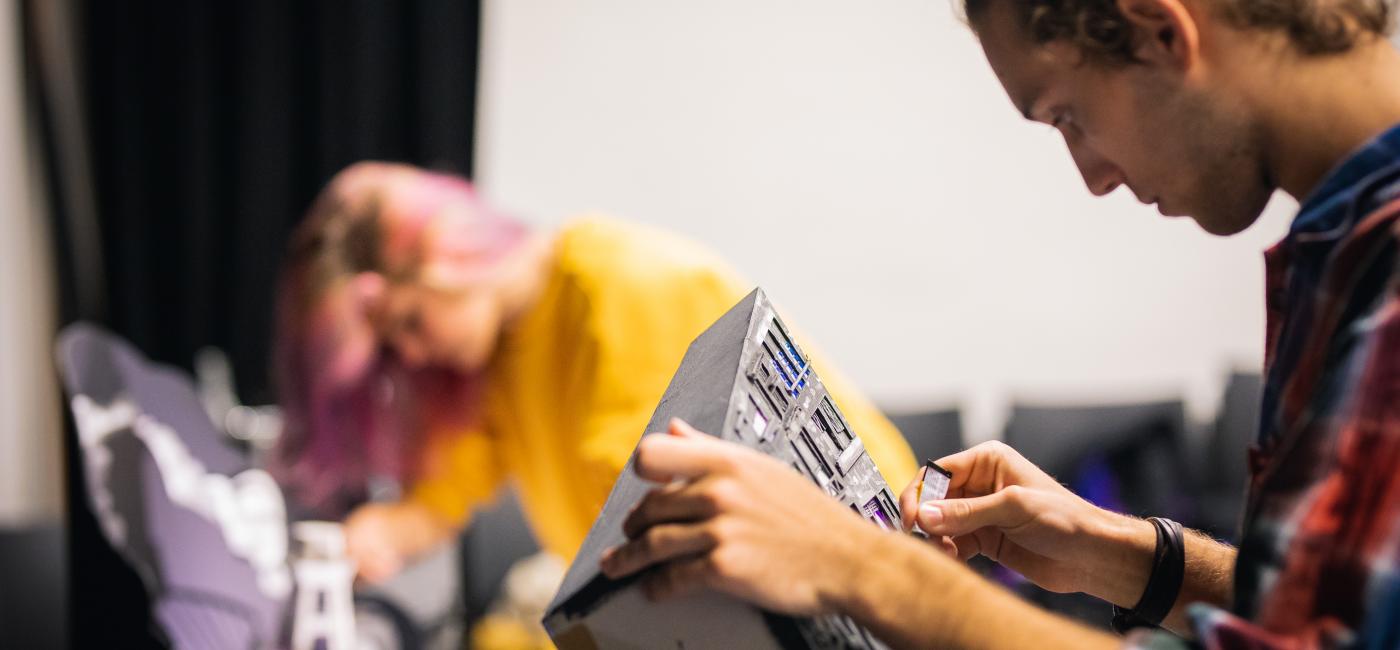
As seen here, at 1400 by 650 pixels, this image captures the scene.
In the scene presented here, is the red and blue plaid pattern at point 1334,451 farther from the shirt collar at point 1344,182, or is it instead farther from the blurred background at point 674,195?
the blurred background at point 674,195

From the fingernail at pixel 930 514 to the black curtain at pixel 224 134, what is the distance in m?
2.41

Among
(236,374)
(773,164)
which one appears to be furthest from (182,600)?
(773,164)

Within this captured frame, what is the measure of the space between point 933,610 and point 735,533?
0.38 ft

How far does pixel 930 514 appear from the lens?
785 mm

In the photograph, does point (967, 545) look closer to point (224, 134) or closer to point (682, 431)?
point (682, 431)

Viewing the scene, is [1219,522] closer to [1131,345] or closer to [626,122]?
[1131,345]

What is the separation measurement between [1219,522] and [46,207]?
3.12 m

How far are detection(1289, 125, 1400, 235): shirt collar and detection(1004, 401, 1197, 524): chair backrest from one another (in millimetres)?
2238

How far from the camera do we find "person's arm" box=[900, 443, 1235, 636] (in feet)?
2.73

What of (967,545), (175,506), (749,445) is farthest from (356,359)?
(749,445)


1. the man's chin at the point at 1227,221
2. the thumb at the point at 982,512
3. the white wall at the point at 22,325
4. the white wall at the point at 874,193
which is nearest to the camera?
the man's chin at the point at 1227,221

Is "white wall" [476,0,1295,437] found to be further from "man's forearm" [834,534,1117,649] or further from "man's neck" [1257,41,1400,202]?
"man's forearm" [834,534,1117,649]

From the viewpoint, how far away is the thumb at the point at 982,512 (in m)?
0.81

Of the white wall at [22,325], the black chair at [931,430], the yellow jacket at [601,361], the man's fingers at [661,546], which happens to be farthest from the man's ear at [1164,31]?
→ the white wall at [22,325]
